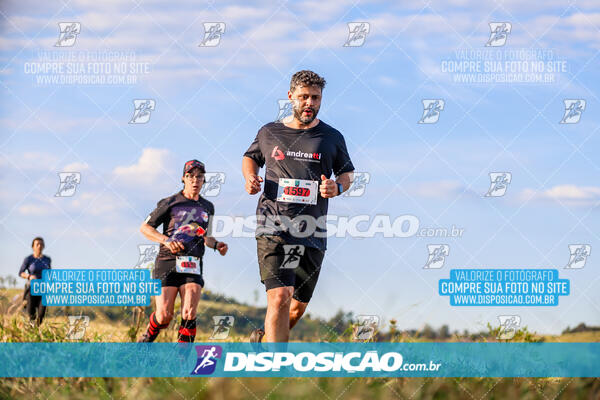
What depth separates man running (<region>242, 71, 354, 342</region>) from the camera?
7215mm

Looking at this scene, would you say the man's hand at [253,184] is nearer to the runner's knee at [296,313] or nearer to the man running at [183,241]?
the man running at [183,241]

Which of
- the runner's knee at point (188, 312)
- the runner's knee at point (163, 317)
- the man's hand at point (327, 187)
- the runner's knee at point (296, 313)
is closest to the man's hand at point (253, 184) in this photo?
the man's hand at point (327, 187)

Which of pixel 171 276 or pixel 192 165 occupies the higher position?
pixel 192 165

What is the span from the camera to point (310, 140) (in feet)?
24.6

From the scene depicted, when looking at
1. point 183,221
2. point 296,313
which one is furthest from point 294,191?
point 183,221

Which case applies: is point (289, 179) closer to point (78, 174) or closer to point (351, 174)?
point (351, 174)

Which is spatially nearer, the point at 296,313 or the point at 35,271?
the point at 296,313

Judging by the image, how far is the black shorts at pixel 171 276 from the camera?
8.11 metres

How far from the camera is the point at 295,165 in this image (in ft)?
24.2

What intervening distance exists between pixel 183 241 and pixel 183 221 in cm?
22

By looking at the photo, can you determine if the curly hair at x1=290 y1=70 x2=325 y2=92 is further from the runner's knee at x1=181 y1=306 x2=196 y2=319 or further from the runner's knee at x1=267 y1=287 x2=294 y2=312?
the runner's knee at x1=181 y1=306 x2=196 y2=319

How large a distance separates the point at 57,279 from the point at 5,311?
0.60m

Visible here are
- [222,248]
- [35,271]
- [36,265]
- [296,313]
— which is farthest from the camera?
[35,271]

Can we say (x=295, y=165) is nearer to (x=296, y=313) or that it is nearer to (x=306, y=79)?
(x=306, y=79)
